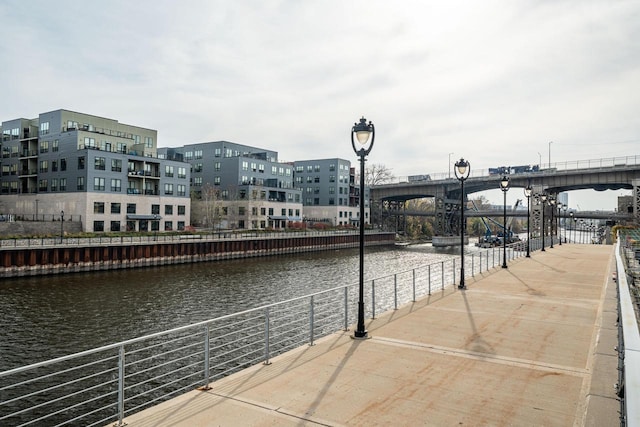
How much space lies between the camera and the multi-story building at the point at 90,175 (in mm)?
61469

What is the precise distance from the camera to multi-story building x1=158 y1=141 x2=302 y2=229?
282ft

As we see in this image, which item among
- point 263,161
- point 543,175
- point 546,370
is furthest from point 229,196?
point 546,370

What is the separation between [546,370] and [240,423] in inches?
229

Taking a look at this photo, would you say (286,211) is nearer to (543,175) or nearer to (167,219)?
(167,219)

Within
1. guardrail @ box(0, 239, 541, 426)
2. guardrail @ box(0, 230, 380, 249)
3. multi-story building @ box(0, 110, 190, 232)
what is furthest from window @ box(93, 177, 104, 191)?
guardrail @ box(0, 239, 541, 426)

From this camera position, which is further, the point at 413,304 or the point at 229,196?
the point at 229,196

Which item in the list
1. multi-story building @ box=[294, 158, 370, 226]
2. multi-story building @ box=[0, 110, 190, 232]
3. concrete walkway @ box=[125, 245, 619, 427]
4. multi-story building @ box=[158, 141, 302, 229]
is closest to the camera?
concrete walkway @ box=[125, 245, 619, 427]

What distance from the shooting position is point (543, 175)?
7850 centimetres

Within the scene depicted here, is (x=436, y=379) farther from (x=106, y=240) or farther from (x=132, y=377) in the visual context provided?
(x=106, y=240)

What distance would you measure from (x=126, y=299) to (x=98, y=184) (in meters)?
38.7

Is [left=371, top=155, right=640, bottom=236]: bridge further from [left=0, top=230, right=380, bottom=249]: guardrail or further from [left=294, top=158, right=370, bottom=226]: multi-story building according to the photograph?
[left=0, top=230, right=380, bottom=249]: guardrail

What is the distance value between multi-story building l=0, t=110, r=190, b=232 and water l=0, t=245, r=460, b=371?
21423mm

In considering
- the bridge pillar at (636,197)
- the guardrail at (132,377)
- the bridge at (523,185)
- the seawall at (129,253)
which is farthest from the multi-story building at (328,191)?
the guardrail at (132,377)

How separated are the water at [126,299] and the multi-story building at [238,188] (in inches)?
1486
